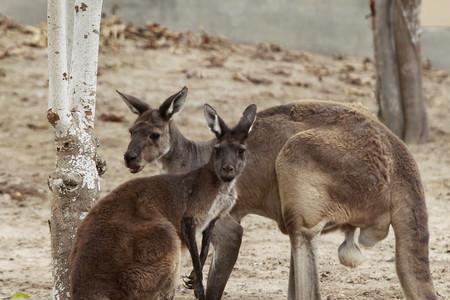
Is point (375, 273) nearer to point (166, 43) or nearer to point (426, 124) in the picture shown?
point (426, 124)

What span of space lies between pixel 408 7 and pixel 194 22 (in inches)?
126

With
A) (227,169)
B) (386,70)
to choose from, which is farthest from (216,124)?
(386,70)

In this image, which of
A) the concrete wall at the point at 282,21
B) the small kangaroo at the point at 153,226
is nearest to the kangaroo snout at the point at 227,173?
the small kangaroo at the point at 153,226

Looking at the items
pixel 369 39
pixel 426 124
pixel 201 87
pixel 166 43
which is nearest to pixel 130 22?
pixel 166 43

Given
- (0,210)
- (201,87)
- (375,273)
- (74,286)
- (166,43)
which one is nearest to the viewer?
(74,286)

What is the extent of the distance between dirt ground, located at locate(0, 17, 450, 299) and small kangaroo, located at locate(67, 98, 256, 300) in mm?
1405

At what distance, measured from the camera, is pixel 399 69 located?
473 inches

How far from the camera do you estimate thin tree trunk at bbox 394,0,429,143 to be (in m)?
11.8

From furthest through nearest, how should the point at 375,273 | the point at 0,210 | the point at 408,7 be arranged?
1. the point at 408,7
2. the point at 0,210
3. the point at 375,273

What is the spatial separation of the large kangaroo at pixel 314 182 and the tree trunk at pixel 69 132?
74 centimetres

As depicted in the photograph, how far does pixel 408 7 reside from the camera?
1174 centimetres

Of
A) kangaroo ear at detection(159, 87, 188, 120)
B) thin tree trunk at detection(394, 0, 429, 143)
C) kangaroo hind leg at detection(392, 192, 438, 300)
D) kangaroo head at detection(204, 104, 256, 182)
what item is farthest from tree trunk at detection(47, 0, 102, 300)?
thin tree trunk at detection(394, 0, 429, 143)

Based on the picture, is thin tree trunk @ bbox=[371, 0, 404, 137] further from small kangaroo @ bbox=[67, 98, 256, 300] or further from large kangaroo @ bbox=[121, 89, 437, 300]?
small kangaroo @ bbox=[67, 98, 256, 300]

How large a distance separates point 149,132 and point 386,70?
5169mm
